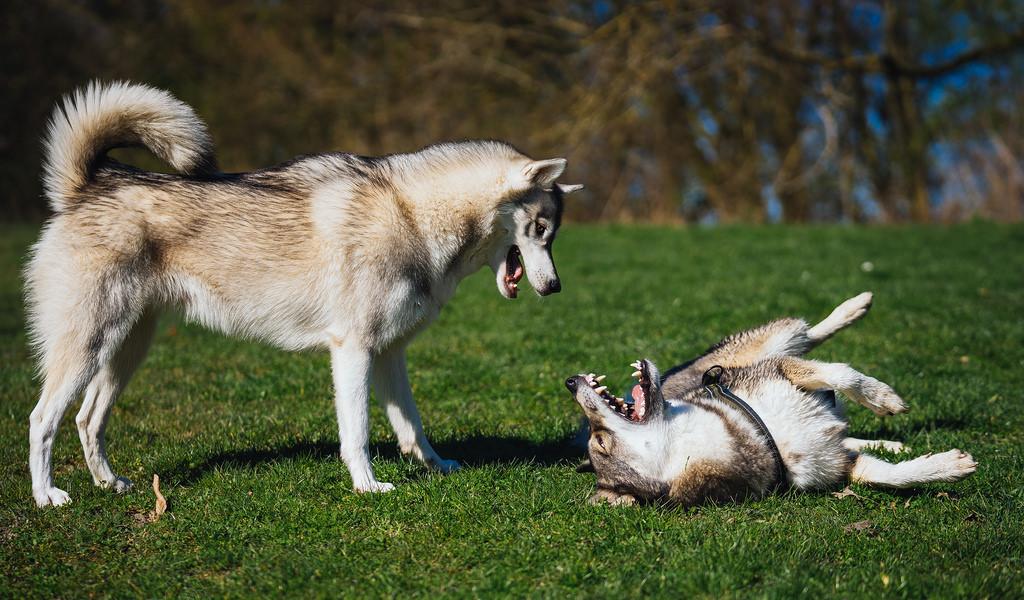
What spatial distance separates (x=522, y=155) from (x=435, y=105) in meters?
15.6

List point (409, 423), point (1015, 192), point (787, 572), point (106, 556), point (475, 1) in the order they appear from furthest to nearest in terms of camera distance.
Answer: point (475, 1), point (1015, 192), point (409, 423), point (106, 556), point (787, 572)

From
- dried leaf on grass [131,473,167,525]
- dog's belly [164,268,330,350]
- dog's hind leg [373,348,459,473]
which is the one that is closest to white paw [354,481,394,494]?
dog's hind leg [373,348,459,473]

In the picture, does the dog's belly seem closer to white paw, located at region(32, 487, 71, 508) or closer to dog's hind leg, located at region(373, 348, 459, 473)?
dog's hind leg, located at region(373, 348, 459, 473)

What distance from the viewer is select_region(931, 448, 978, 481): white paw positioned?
3.70 m

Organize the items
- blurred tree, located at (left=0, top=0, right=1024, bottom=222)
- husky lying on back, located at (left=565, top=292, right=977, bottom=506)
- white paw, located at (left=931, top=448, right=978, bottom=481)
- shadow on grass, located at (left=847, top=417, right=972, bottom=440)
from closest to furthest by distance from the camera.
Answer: white paw, located at (left=931, top=448, right=978, bottom=481) < husky lying on back, located at (left=565, top=292, right=977, bottom=506) < shadow on grass, located at (left=847, top=417, right=972, bottom=440) < blurred tree, located at (left=0, top=0, right=1024, bottom=222)

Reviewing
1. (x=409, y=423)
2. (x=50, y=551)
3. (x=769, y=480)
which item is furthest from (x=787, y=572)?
(x=50, y=551)

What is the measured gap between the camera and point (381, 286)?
13.3 ft

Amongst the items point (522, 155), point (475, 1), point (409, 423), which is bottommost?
point (409, 423)

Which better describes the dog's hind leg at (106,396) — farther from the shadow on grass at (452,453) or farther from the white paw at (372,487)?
the white paw at (372,487)

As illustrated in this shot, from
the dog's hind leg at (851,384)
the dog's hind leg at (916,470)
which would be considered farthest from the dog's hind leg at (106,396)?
the dog's hind leg at (916,470)

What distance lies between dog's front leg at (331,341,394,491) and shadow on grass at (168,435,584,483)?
0.56m

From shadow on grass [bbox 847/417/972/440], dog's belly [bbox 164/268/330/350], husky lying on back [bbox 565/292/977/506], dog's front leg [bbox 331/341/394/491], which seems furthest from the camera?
shadow on grass [bbox 847/417/972/440]

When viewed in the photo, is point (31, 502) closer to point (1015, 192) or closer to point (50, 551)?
point (50, 551)

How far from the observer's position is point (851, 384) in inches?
167
